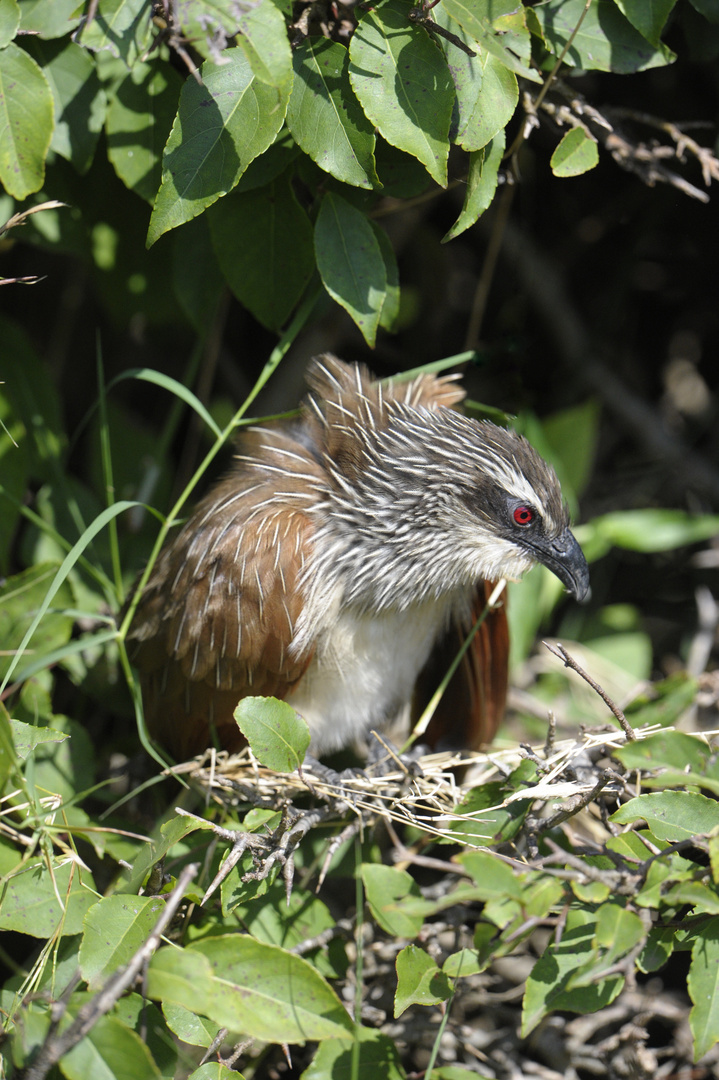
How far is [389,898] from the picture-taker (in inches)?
67.1

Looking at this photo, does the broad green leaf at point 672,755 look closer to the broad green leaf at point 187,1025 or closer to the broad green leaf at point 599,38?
the broad green leaf at point 187,1025

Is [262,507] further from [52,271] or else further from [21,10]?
[52,271]

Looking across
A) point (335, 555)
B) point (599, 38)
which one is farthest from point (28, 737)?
point (599, 38)

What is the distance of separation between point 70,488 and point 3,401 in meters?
0.42

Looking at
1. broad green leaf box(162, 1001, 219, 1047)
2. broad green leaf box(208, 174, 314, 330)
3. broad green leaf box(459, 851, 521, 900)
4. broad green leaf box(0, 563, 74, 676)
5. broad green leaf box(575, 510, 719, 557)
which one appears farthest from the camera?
broad green leaf box(575, 510, 719, 557)

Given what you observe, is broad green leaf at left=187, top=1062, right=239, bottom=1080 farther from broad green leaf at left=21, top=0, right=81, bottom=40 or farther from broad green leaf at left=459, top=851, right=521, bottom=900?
broad green leaf at left=21, top=0, right=81, bottom=40

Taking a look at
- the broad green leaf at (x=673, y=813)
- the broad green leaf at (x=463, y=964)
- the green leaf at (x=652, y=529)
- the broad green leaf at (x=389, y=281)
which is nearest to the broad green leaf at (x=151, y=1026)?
the broad green leaf at (x=463, y=964)

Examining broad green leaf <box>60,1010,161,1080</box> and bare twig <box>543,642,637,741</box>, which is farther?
bare twig <box>543,642,637,741</box>

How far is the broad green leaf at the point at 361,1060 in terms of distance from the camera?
1720 mm

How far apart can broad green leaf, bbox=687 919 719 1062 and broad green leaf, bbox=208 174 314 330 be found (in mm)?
1790

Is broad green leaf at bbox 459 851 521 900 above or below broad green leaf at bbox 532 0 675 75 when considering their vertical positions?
below

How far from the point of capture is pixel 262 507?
2.28 m

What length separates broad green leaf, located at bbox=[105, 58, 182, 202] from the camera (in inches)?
79.6

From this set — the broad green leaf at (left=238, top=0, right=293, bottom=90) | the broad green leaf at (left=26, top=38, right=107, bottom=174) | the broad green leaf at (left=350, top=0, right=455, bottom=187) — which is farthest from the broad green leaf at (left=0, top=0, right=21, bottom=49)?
the broad green leaf at (left=350, top=0, right=455, bottom=187)
